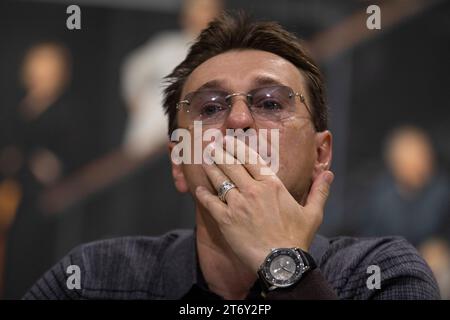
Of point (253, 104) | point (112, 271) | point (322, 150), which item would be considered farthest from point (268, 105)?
point (112, 271)

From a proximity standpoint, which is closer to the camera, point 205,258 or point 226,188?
point 226,188

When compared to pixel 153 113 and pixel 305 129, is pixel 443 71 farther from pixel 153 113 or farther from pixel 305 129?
pixel 305 129

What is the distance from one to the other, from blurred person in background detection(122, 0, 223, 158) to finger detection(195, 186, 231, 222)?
169 cm

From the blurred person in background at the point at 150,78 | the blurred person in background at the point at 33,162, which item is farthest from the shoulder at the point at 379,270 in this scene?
the blurred person in background at the point at 33,162

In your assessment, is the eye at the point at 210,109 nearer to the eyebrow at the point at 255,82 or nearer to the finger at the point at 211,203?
the eyebrow at the point at 255,82

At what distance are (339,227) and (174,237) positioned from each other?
1377mm

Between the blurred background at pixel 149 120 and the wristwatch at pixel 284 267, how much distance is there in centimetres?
180

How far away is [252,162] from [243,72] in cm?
32

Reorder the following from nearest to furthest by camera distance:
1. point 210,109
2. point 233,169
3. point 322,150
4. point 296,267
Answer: point 296,267, point 233,169, point 210,109, point 322,150

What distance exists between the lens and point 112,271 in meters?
1.65

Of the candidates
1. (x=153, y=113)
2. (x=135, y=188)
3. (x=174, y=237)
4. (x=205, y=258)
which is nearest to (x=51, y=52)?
→ (x=153, y=113)

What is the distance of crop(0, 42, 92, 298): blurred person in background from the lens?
2.98 m

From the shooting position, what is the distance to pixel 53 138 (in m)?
3.03

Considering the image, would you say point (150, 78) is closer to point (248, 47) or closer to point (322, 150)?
point (248, 47)
